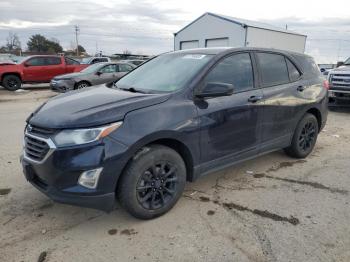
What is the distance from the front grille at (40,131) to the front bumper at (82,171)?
0.69 ft

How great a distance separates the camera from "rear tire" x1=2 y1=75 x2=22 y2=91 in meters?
15.9

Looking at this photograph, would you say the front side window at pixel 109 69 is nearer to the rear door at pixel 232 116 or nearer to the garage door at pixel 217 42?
the rear door at pixel 232 116

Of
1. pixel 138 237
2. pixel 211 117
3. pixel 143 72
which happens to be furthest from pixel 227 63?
pixel 138 237

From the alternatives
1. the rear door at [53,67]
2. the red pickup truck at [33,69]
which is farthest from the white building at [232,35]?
the rear door at [53,67]

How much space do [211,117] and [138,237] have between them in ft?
4.77

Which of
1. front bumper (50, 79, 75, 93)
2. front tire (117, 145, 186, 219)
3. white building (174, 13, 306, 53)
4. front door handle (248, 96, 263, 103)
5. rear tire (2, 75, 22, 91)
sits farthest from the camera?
white building (174, 13, 306, 53)

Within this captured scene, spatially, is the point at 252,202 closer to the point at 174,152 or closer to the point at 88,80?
the point at 174,152

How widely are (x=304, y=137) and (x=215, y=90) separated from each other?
2.43m

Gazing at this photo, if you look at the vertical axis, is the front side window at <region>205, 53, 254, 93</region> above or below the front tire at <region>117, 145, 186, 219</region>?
above

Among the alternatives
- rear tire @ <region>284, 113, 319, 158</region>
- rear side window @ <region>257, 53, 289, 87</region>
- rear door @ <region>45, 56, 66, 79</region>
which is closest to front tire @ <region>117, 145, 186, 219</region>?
rear side window @ <region>257, 53, 289, 87</region>

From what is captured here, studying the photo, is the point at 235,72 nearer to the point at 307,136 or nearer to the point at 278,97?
the point at 278,97

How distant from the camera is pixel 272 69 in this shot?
4633mm

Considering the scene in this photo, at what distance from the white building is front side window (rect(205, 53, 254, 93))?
74.8 feet

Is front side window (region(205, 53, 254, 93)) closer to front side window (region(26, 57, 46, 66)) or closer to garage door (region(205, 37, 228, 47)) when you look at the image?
front side window (region(26, 57, 46, 66))
